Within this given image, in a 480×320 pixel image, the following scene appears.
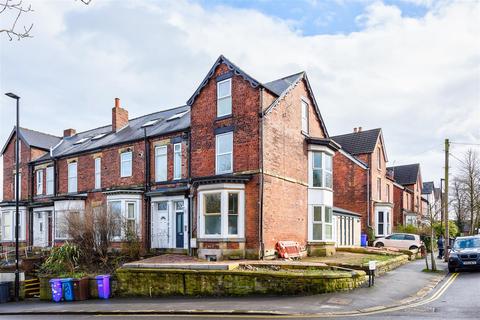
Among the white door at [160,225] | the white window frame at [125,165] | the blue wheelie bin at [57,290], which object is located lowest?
the blue wheelie bin at [57,290]

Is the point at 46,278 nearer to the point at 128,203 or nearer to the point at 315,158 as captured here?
the point at 128,203

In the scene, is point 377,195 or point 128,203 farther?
point 377,195

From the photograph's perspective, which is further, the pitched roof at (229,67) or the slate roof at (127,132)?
the slate roof at (127,132)

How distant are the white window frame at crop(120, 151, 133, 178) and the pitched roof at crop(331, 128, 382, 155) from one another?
19.9m

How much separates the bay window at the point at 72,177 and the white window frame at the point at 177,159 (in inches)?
368

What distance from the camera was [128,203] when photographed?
24.4m

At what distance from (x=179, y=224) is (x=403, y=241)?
Answer: 55.5 feet

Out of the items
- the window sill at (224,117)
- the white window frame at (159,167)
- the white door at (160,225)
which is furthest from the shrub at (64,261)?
the window sill at (224,117)

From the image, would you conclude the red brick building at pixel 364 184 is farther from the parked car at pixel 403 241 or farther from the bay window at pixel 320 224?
the bay window at pixel 320 224

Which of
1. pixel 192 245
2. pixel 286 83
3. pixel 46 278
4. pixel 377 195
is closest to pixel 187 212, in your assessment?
pixel 192 245

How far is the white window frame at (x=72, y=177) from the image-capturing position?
28.8 m

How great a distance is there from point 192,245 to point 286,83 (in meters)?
9.62

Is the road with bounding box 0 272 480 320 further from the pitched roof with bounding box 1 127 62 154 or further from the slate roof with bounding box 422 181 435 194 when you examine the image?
the slate roof with bounding box 422 181 435 194

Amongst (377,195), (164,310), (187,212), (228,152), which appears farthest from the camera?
(377,195)
